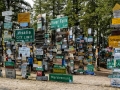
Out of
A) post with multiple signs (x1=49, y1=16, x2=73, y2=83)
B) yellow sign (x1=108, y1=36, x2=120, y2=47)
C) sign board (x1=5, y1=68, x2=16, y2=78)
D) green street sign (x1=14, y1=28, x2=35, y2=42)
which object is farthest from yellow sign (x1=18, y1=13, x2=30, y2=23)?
yellow sign (x1=108, y1=36, x2=120, y2=47)

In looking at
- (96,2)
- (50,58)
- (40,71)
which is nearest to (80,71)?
(50,58)

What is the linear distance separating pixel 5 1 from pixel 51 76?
16.7 metres

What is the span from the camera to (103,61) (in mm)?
28922

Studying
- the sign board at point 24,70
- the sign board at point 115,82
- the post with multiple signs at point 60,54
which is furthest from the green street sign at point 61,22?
the sign board at point 115,82

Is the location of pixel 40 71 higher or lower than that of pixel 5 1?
lower

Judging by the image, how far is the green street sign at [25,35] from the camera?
600 inches

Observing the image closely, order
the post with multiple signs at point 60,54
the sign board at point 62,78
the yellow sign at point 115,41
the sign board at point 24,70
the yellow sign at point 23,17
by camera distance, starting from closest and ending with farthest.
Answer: the yellow sign at point 115,41, the sign board at point 62,78, the post with multiple signs at point 60,54, the sign board at point 24,70, the yellow sign at point 23,17

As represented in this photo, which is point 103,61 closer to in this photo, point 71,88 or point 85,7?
point 85,7

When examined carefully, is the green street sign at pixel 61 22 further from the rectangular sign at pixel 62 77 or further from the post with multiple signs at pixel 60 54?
the rectangular sign at pixel 62 77

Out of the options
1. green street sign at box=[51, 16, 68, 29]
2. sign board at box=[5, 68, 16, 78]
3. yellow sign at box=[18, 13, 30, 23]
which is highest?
yellow sign at box=[18, 13, 30, 23]

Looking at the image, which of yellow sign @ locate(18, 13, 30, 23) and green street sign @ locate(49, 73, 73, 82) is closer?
green street sign @ locate(49, 73, 73, 82)

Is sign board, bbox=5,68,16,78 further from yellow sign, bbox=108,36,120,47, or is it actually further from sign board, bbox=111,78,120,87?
yellow sign, bbox=108,36,120,47

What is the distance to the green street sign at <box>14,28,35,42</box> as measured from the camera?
15242 mm

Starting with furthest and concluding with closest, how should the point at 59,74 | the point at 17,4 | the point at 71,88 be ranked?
the point at 17,4, the point at 59,74, the point at 71,88
